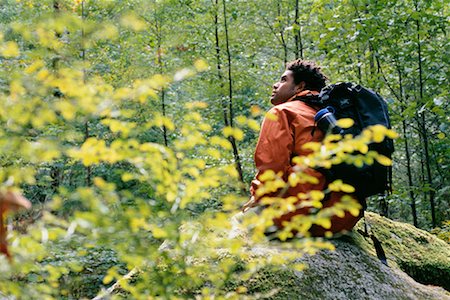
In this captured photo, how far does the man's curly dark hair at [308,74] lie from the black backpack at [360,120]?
0.53 metres

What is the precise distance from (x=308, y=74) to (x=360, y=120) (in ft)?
2.60

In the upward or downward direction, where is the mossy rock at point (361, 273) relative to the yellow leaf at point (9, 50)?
downward

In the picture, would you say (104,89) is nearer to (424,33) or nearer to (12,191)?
(12,191)

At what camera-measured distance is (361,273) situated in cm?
382

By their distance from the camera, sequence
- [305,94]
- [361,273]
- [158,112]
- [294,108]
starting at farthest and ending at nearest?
[305,94]
[294,108]
[361,273]
[158,112]

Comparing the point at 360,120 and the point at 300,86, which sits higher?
the point at 300,86

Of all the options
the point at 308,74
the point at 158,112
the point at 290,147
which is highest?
the point at 308,74

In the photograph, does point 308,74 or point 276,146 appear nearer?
point 276,146

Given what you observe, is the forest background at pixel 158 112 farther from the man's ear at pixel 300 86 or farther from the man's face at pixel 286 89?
the man's ear at pixel 300 86

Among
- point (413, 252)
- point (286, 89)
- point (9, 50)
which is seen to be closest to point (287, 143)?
point (286, 89)

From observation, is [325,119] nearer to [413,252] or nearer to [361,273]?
Result: [361,273]

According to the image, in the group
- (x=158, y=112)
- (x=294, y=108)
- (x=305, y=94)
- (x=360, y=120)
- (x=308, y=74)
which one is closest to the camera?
(x=158, y=112)

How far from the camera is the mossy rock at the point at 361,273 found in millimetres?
3432

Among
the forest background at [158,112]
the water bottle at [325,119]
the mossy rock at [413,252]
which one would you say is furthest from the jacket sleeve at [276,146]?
the mossy rock at [413,252]
